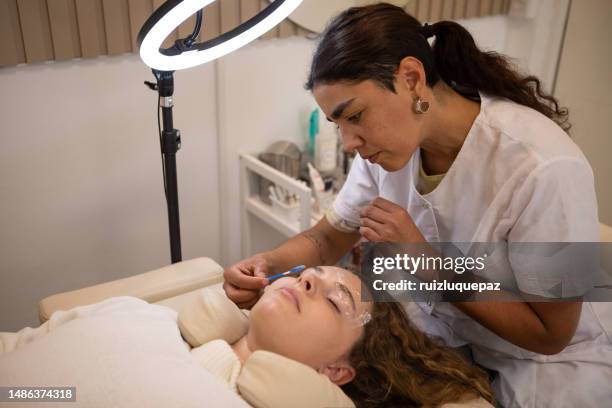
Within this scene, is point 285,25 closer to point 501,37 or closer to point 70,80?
point 70,80

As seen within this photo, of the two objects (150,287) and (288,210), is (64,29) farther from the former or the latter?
(288,210)

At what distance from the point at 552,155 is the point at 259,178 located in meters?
1.25

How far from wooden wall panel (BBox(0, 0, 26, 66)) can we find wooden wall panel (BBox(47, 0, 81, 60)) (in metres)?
0.08

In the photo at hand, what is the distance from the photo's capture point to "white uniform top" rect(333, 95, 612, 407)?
1086 millimetres

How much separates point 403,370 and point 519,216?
0.38m

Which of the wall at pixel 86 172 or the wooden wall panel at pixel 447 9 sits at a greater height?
the wooden wall panel at pixel 447 9

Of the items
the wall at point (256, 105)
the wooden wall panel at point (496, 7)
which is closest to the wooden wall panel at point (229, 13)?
the wall at point (256, 105)

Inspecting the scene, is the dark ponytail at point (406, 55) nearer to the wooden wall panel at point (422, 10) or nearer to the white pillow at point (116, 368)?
the white pillow at point (116, 368)

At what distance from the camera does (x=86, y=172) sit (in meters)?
1.80

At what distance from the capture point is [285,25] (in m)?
1.98

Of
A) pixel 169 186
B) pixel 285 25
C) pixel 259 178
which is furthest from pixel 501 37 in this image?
pixel 169 186

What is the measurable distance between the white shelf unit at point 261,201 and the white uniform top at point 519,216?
50cm

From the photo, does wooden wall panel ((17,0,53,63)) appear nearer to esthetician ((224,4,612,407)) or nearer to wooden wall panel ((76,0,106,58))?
wooden wall panel ((76,0,106,58))

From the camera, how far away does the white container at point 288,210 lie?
1985 millimetres
